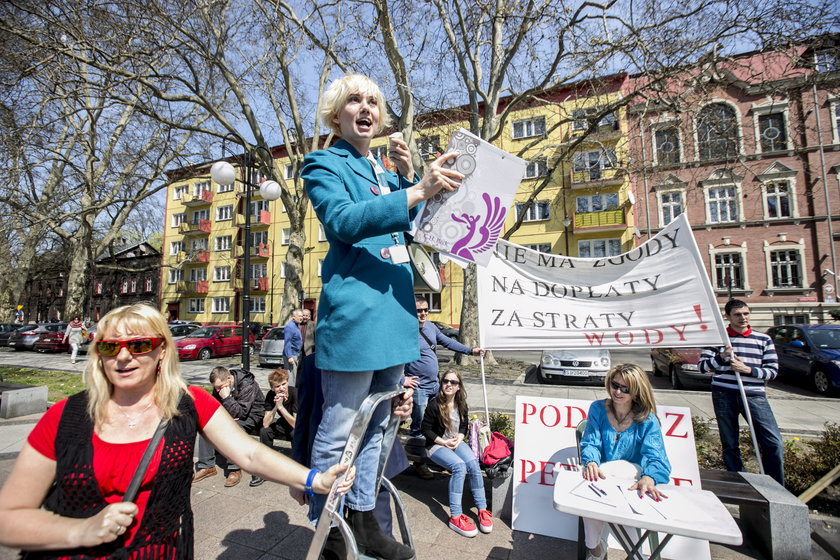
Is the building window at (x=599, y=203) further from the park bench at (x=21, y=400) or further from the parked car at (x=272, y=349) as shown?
the park bench at (x=21, y=400)

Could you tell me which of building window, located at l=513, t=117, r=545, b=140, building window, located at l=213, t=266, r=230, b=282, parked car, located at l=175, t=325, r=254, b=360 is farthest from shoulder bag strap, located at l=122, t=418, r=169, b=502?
building window, located at l=213, t=266, r=230, b=282

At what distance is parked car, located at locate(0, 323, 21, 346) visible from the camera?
24.2 meters

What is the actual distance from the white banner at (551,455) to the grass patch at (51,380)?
9918 mm

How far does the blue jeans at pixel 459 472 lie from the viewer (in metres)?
3.51

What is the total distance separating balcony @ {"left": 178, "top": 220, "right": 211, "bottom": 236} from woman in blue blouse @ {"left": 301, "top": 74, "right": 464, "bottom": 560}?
4467 centimetres

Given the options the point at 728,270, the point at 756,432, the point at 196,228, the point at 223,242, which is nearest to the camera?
the point at 756,432

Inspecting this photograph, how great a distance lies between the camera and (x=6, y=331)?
81.9ft

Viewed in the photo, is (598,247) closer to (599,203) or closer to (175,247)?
(599,203)

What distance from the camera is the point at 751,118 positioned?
24828mm

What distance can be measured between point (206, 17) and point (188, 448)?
44.5 feet

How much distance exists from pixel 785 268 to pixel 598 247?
1082 cm

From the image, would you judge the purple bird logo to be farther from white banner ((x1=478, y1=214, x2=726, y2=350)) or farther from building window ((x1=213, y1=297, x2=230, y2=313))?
building window ((x1=213, y1=297, x2=230, y2=313))

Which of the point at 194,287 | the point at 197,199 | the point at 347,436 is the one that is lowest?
the point at 347,436

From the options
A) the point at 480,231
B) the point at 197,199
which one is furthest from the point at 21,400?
the point at 197,199
